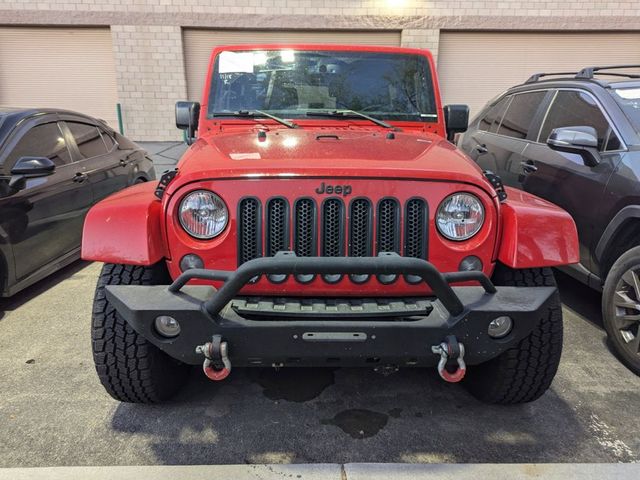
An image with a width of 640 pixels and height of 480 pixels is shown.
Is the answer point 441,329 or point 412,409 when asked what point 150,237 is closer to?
point 441,329

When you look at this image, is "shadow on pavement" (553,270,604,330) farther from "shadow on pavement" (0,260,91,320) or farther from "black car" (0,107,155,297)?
"shadow on pavement" (0,260,91,320)

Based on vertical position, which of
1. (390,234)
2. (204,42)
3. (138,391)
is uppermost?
(204,42)

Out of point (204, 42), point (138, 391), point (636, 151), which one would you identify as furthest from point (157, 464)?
point (204, 42)

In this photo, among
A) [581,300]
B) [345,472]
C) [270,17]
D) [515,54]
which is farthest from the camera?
[515,54]

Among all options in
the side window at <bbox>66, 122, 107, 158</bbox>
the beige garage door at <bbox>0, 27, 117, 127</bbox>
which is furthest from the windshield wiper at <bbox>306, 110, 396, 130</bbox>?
the beige garage door at <bbox>0, 27, 117, 127</bbox>

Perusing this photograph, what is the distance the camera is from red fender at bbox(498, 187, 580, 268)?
7.06 ft

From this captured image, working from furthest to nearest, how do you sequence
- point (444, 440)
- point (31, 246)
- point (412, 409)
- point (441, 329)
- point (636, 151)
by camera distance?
A: point (31, 246), point (636, 151), point (412, 409), point (444, 440), point (441, 329)

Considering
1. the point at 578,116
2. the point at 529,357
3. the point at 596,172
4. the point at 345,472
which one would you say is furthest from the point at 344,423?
the point at 578,116

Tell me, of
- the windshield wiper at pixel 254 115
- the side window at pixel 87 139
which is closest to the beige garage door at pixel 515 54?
the side window at pixel 87 139

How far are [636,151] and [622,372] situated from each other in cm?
151

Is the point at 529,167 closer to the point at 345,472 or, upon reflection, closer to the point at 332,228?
the point at 332,228

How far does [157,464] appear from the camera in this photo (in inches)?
87.4

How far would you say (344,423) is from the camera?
2531 millimetres

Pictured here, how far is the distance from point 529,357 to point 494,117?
3.84 metres
